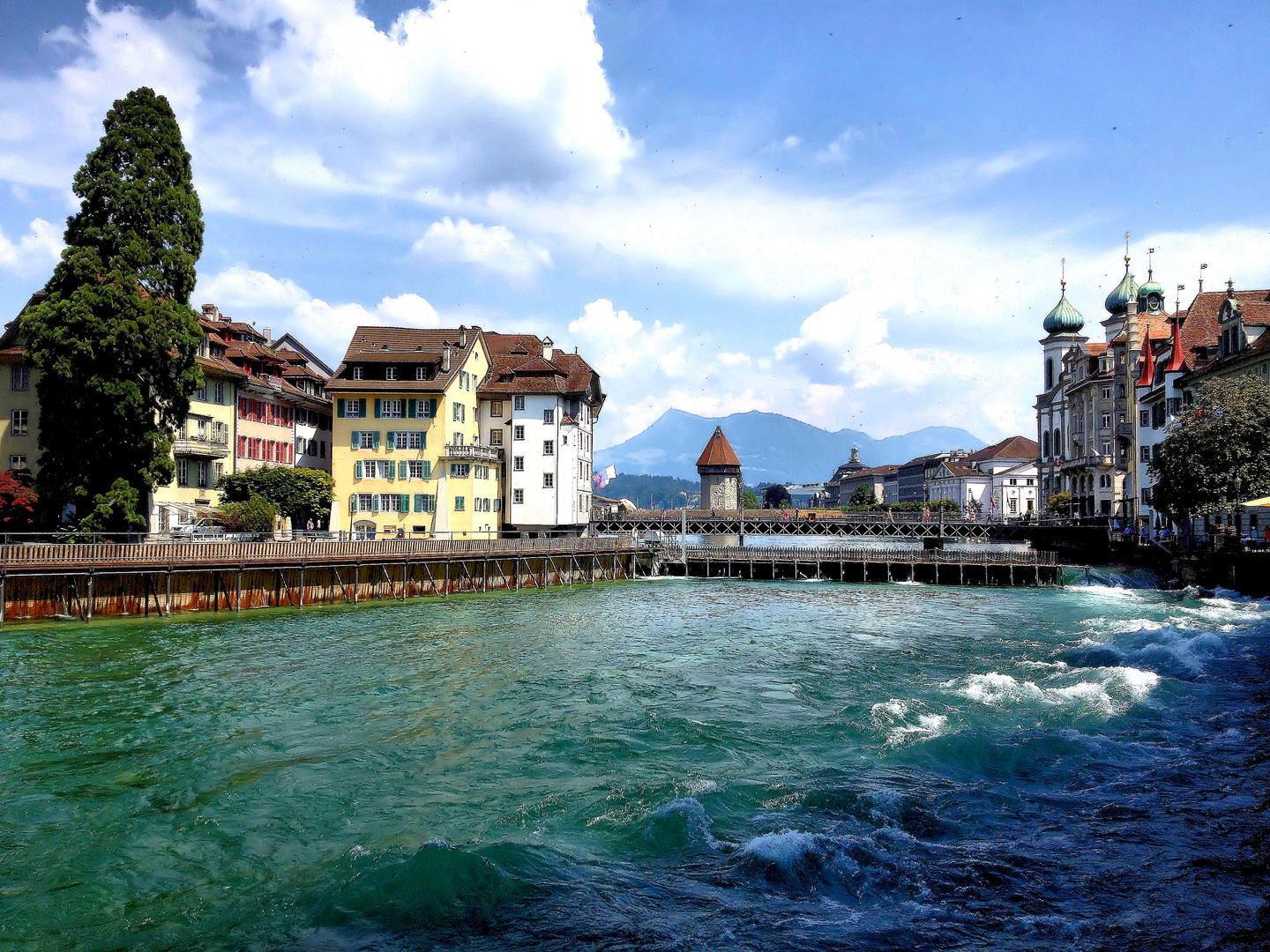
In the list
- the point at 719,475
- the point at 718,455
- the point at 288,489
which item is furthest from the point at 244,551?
the point at 718,455

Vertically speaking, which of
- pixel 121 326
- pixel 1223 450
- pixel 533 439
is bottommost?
pixel 1223 450

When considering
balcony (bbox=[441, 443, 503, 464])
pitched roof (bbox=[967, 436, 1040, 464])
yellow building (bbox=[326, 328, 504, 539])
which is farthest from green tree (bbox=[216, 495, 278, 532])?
pitched roof (bbox=[967, 436, 1040, 464])

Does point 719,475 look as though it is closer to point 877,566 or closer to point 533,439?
point 877,566

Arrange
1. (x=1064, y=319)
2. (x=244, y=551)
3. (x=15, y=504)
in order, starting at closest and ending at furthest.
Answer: (x=244, y=551)
(x=15, y=504)
(x=1064, y=319)

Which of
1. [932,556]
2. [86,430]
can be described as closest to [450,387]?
[86,430]

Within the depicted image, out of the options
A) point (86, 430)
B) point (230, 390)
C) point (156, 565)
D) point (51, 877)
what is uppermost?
point (230, 390)

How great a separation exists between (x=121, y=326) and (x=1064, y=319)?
111957mm

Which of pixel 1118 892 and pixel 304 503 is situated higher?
pixel 304 503

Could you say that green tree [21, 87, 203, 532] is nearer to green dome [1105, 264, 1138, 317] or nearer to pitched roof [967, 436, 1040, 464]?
green dome [1105, 264, 1138, 317]

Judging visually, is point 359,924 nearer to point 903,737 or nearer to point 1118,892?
point 1118,892

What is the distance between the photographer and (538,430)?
6969 cm

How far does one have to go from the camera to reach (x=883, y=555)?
6825 centimetres

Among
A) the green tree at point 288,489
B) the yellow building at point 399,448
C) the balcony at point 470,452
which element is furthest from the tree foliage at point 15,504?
the balcony at point 470,452

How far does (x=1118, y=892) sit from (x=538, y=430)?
61.7 m
